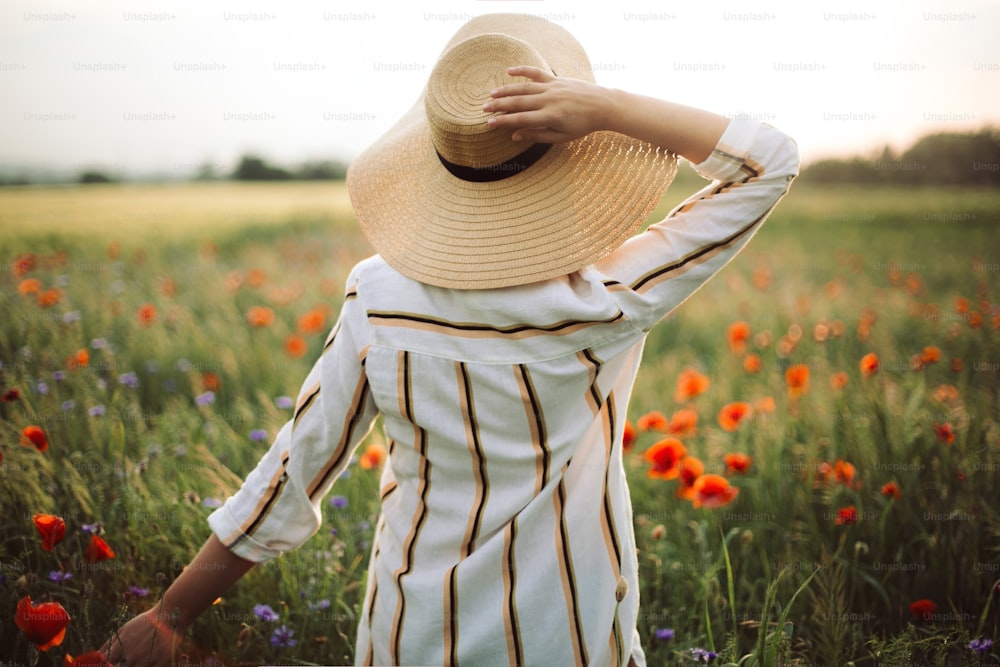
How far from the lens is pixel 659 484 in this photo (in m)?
2.65

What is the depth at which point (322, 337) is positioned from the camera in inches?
156

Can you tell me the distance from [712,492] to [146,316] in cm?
268

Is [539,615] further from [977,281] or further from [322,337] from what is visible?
[977,281]

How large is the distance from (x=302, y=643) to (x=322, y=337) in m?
2.31

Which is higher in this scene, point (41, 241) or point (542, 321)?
point (542, 321)

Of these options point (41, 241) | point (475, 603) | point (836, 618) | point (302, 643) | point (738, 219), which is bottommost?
point (41, 241)

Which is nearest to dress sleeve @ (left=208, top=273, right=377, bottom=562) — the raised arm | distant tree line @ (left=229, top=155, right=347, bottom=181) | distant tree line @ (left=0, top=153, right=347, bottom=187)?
the raised arm

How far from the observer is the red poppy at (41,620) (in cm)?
128

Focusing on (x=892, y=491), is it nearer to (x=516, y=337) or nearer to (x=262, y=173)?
(x=516, y=337)

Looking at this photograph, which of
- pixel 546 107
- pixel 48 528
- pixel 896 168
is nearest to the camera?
pixel 546 107

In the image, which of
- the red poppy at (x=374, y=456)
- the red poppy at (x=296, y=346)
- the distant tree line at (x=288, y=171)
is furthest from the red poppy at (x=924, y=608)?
the distant tree line at (x=288, y=171)

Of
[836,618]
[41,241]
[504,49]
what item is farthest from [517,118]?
[41,241]

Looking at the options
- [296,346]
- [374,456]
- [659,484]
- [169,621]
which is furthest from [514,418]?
[296,346]

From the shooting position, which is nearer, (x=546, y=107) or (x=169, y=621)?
(x=546, y=107)
